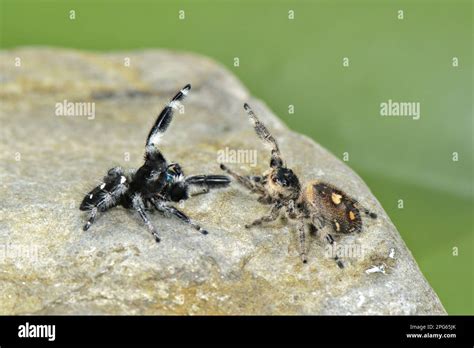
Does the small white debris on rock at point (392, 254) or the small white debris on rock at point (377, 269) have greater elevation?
the small white debris on rock at point (392, 254)

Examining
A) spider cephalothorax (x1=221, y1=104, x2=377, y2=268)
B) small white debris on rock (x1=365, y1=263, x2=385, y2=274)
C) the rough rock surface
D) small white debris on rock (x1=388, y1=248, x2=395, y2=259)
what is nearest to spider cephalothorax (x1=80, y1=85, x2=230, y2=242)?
the rough rock surface

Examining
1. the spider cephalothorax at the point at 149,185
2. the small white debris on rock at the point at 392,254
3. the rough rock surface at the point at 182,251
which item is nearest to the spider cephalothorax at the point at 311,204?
the rough rock surface at the point at 182,251

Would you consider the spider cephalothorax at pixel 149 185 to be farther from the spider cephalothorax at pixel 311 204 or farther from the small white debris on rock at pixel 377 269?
the small white debris on rock at pixel 377 269

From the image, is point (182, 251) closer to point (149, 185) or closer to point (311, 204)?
point (149, 185)

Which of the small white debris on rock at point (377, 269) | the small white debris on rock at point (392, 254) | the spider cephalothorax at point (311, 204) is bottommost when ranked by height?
the small white debris on rock at point (377, 269)

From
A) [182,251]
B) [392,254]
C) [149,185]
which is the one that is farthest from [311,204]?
[149,185]
